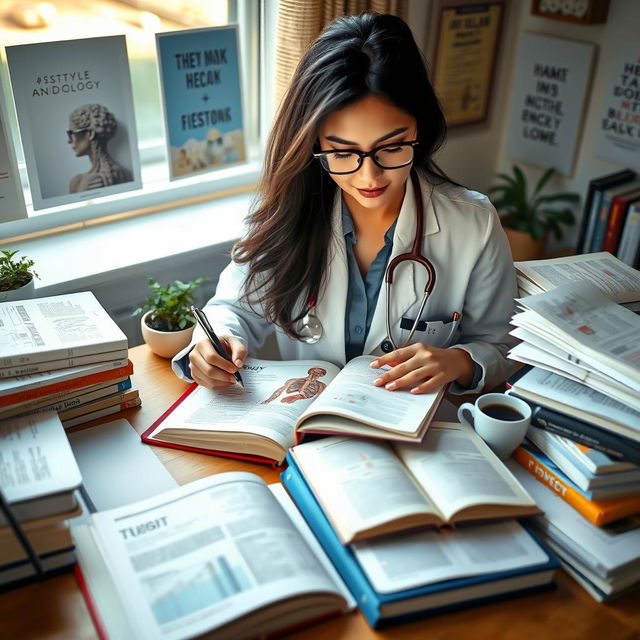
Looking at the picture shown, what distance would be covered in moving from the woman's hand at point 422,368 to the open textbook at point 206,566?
1.00ft

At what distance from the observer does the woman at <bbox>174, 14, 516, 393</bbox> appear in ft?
4.39

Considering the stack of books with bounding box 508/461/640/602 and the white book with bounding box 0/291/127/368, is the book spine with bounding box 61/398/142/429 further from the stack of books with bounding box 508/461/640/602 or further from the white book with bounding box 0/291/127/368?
the stack of books with bounding box 508/461/640/602

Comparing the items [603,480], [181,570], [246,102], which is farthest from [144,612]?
[246,102]

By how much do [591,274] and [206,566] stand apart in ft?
2.97

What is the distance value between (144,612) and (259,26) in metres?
1.78

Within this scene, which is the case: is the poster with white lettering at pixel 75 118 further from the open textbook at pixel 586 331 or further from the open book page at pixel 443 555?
the open book page at pixel 443 555

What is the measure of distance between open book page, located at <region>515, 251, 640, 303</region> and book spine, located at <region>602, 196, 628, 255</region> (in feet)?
2.78

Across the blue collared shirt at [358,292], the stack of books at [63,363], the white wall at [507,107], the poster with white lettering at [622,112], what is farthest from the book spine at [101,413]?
the poster with white lettering at [622,112]

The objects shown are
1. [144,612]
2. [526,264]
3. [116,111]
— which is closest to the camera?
[144,612]

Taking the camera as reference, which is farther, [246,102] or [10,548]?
[246,102]

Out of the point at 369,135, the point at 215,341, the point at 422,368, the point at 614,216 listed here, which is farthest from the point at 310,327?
the point at 614,216

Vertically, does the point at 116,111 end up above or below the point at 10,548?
above

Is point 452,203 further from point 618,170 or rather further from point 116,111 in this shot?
point 618,170

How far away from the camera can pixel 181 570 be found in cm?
99
